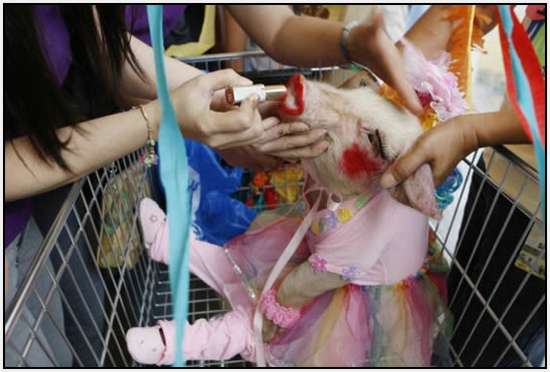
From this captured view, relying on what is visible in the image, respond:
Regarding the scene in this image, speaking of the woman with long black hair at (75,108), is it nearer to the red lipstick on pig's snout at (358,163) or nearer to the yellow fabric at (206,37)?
the red lipstick on pig's snout at (358,163)

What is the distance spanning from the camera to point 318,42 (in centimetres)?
71

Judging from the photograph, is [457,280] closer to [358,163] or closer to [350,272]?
[350,272]

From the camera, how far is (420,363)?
29.7 inches

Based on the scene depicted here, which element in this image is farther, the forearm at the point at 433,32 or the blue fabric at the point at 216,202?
the blue fabric at the point at 216,202

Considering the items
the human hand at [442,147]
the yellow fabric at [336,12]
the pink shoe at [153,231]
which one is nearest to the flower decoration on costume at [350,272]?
the human hand at [442,147]

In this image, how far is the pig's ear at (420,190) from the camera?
1.73ft

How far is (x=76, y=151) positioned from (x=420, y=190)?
37cm

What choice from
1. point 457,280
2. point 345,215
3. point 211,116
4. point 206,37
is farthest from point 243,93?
point 206,37

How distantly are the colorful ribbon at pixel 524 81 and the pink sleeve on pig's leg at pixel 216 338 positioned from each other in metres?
0.60

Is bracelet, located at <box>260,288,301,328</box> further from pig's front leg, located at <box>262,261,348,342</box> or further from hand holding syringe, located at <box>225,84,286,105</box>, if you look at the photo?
hand holding syringe, located at <box>225,84,286,105</box>

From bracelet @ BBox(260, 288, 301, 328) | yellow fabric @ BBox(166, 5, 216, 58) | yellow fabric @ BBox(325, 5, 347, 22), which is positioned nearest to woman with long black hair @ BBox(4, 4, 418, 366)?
bracelet @ BBox(260, 288, 301, 328)

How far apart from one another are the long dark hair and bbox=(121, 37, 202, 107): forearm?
9cm

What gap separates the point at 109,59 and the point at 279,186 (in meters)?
0.49

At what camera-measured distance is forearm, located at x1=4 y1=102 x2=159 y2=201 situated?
485mm
